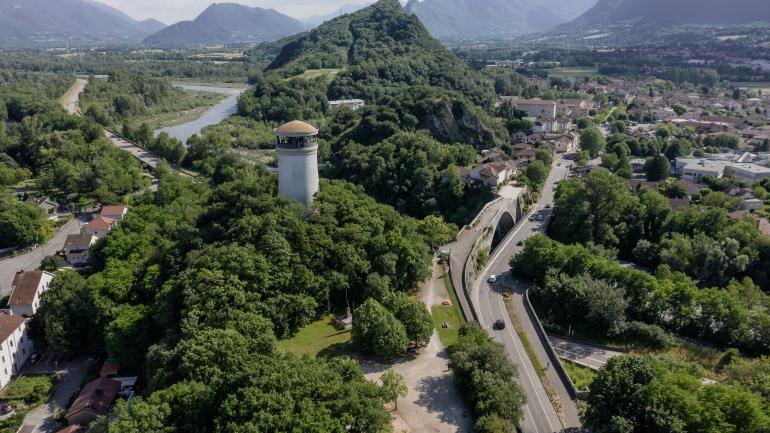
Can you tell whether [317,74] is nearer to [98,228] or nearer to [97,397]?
[98,228]

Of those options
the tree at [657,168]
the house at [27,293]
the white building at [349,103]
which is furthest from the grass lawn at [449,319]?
the white building at [349,103]

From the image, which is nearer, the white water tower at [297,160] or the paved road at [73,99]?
the white water tower at [297,160]

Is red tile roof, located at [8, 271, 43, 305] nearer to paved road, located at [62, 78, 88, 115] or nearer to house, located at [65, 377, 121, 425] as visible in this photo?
house, located at [65, 377, 121, 425]

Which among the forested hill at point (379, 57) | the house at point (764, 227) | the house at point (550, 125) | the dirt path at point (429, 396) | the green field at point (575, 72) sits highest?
the forested hill at point (379, 57)

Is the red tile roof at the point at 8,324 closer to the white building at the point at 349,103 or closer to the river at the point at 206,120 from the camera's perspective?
the river at the point at 206,120

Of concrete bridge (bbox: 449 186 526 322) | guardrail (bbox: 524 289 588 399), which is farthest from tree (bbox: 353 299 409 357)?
guardrail (bbox: 524 289 588 399)
